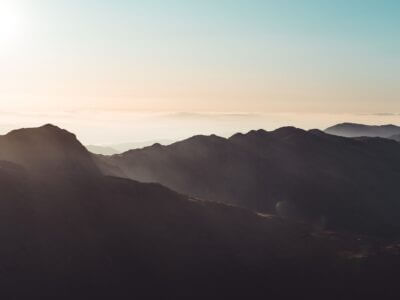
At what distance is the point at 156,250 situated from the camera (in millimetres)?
55062

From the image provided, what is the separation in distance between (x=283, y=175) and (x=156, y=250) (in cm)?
8559

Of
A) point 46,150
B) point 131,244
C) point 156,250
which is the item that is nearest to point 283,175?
point 46,150

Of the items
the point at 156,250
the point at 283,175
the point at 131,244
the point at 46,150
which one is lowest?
the point at 156,250

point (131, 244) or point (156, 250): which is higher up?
point (131, 244)

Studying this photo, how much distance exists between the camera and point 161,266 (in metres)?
52.5

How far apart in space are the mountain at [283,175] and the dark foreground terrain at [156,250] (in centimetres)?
4197

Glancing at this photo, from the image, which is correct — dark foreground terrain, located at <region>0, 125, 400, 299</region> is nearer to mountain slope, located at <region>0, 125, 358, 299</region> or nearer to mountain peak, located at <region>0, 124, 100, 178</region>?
mountain slope, located at <region>0, 125, 358, 299</region>

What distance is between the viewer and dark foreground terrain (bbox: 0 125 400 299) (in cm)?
4847

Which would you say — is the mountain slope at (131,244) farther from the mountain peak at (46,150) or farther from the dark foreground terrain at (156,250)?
the mountain peak at (46,150)

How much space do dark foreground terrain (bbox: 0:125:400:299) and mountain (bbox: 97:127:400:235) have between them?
138ft

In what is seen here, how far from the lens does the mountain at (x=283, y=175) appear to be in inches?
4638

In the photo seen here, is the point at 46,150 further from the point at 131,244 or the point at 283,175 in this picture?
the point at 283,175

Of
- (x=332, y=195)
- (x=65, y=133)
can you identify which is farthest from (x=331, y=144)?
(x=65, y=133)

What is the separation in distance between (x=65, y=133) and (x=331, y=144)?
101660 millimetres
